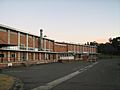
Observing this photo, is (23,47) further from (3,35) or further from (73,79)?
(73,79)

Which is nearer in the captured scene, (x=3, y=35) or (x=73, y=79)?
(x=73, y=79)

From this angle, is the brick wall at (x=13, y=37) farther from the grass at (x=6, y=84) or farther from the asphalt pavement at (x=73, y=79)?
the grass at (x=6, y=84)

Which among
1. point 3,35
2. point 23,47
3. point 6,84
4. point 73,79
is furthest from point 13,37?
point 6,84

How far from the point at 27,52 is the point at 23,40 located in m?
4.37

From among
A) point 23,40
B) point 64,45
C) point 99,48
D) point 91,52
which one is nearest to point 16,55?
point 23,40

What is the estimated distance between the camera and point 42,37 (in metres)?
Answer: 81.6

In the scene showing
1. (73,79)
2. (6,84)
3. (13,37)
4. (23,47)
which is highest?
(13,37)

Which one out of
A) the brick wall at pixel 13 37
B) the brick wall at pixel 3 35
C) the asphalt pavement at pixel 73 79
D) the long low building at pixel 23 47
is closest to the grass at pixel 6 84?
the asphalt pavement at pixel 73 79

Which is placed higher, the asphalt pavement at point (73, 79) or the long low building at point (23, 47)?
the long low building at point (23, 47)

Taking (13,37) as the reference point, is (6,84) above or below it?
below

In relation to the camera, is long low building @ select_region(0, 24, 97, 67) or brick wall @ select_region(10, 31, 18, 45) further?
brick wall @ select_region(10, 31, 18, 45)

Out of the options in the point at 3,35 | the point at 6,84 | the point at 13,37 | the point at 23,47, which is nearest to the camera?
the point at 6,84

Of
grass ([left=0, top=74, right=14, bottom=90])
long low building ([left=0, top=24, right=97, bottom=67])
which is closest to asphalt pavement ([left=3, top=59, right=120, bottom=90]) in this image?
grass ([left=0, top=74, right=14, bottom=90])

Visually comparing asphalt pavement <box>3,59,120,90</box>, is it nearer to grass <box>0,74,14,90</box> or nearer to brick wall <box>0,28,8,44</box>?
grass <box>0,74,14,90</box>
